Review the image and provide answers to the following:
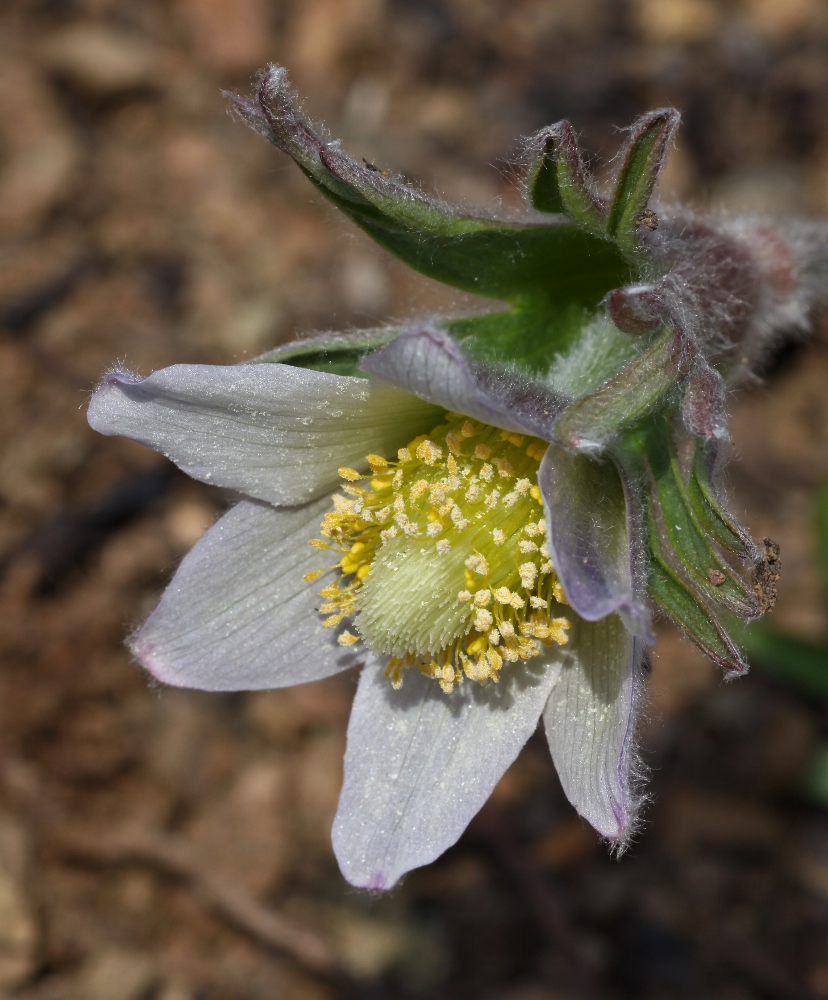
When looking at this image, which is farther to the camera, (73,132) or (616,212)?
(73,132)

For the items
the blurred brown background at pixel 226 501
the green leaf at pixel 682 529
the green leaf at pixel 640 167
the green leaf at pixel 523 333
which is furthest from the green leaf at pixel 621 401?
the blurred brown background at pixel 226 501

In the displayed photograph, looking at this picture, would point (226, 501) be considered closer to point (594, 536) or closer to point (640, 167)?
point (594, 536)

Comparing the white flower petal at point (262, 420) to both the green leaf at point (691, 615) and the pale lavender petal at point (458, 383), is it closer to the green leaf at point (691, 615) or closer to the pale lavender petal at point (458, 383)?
the pale lavender petal at point (458, 383)

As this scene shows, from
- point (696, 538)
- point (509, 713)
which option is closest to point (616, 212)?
point (696, 538)

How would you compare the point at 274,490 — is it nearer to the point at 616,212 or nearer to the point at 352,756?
the point at 352,756

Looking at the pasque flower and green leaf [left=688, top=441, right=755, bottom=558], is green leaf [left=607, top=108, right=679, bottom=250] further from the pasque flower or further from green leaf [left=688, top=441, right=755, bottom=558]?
green leaf [left=688, top=441, right=755, bottom=558]

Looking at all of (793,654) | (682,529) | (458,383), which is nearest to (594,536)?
(682,529)

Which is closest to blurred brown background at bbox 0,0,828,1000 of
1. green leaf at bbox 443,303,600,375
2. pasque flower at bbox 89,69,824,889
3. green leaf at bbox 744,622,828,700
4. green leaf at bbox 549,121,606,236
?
green leaf at bbox 744,622,828,700
